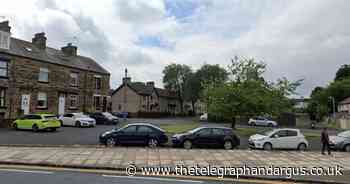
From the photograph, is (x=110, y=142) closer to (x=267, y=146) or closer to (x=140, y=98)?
(x=267, y=146)

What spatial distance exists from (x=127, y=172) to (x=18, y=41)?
33.2 m

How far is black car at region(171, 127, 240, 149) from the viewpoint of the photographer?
64.4 ft

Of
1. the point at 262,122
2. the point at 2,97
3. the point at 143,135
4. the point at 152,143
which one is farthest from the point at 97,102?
the point at 152,143

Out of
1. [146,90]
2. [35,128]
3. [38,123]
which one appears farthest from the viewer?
[146,90]

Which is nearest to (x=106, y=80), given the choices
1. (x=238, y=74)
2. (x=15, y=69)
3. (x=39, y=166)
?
(x=15, y=69)

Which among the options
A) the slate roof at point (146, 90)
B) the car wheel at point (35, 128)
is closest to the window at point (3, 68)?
the car wheel at point (35, 128)

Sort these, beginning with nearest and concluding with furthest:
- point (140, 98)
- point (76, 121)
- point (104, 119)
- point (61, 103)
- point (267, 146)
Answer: point (267, 146) → point (76, 121) → point (104, 119) → point (61, 103) → point (140, 98)

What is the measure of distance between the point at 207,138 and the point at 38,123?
1615cm

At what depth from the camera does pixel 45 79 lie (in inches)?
1537

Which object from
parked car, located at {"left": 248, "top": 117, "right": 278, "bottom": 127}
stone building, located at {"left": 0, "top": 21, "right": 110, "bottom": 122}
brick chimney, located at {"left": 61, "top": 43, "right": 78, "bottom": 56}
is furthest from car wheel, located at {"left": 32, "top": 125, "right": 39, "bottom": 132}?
parked car, located at {"left": 248, "top": 117, "right": 278, "bottom": 127}

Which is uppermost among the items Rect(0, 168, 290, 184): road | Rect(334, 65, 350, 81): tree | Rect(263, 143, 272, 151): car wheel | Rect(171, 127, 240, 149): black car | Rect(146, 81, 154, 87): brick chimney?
Rect(334, 65, 350, 81): tree

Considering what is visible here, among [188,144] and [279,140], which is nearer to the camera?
[188,144]

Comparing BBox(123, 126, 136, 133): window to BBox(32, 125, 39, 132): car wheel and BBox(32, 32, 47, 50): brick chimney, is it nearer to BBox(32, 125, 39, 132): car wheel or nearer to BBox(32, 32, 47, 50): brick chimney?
BBox(32, 125, 39, 132): car wheel

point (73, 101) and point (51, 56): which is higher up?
point (51, 56)
